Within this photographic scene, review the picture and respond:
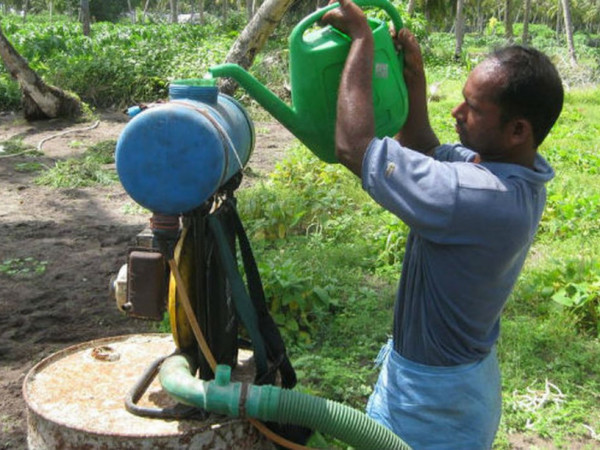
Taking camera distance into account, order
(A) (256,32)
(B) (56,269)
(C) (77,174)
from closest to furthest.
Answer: (B) (56,269), (A) (256,32), (C) (77,174)

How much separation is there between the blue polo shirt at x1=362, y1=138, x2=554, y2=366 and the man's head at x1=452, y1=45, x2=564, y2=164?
0.05m

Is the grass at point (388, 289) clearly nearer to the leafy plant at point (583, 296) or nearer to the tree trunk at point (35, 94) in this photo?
the leafy plant at point (583, 296)

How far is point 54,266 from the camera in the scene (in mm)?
5020

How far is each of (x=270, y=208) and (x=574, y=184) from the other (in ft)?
10.0

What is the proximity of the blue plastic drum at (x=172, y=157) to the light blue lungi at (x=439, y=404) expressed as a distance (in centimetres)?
70

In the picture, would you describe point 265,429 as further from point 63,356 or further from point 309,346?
point 309,346

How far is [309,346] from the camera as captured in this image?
3729 millimetres

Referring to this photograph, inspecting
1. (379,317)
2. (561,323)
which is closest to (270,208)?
(379,317)

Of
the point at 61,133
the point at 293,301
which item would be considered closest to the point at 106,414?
the point at 293,301

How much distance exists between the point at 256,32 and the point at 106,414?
4.24 metres

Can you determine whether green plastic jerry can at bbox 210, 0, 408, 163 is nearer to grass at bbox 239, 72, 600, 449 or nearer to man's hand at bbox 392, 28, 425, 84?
man's hand at bbox 392, 28, 425, 84

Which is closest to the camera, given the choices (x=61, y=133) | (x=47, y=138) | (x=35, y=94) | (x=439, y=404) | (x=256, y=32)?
(x=439, y=404)

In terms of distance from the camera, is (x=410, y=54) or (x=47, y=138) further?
(x=47, y=138)

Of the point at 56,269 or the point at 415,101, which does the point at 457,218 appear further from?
the point at 56,269
